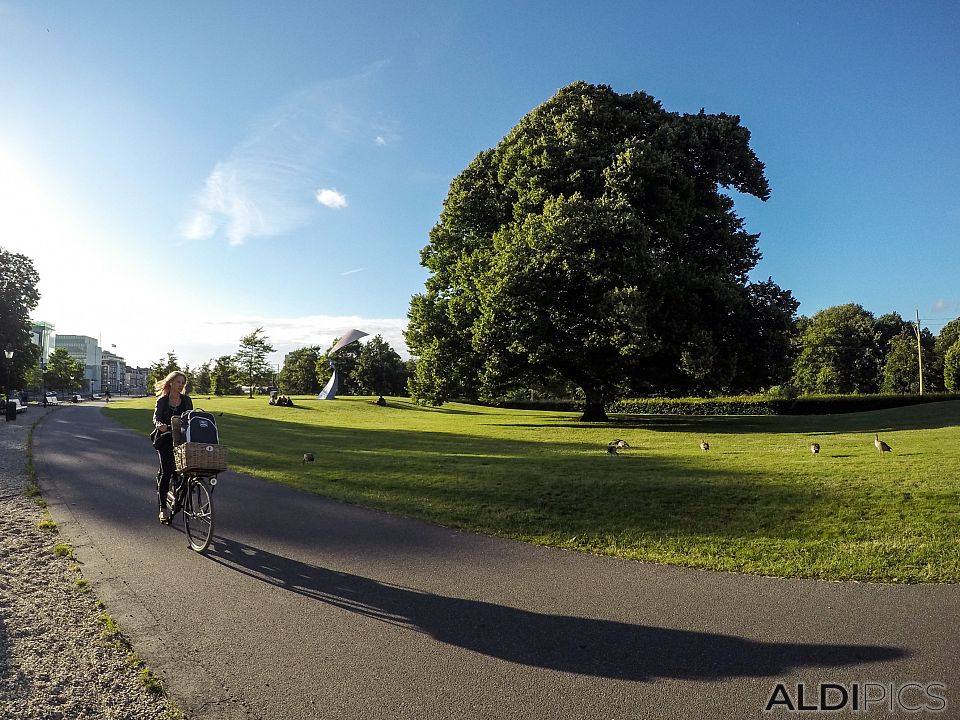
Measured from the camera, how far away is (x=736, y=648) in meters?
3.91

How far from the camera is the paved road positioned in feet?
11.0

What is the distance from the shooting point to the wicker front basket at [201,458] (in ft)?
20.8

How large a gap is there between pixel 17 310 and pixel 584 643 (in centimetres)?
6099

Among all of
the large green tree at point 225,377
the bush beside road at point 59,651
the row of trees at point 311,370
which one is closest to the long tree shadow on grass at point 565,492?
the bush beside road at point 59,651

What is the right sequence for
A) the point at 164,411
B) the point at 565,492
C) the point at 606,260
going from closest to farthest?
the point at 164,411, the point at 565,492, the point at 606,260

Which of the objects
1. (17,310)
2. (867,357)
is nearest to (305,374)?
(17,310)

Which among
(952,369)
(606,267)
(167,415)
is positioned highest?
(606,267)

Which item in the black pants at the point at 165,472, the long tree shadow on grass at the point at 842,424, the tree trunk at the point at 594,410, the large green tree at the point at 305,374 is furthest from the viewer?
the large green tree at the point at 305,374

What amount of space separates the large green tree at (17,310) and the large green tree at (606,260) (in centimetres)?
4197

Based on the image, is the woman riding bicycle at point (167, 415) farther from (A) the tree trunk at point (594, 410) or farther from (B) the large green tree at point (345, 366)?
(B) the large green tree at point (345, 366)

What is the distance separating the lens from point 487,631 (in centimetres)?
422

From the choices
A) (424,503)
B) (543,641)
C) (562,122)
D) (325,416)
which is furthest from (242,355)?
(543,641)

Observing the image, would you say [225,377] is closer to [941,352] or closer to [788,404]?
[788,404]

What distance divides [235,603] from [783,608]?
15.4ft
